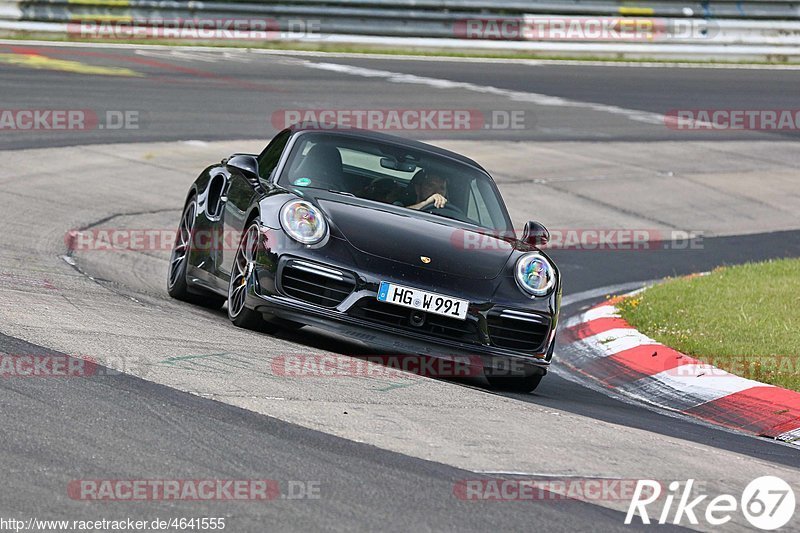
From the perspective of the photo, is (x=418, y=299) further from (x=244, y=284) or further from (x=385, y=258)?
(x=244, y=284)

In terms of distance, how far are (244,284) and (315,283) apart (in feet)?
1.73

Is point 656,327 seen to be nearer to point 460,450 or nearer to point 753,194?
point 460,450

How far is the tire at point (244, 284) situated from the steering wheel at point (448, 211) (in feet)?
3.62

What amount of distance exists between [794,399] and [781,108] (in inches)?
673

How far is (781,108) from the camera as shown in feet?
76.9

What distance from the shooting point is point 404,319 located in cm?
693

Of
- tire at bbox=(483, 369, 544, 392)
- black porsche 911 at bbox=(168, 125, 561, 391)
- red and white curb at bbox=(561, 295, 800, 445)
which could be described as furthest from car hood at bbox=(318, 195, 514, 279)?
red and white curb at bbox=(561, 295, 800, 445)

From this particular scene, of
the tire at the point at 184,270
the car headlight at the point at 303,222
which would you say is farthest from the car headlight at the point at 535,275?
the tire at the point at 184,270

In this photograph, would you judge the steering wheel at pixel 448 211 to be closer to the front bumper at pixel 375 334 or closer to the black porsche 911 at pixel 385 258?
the black porsche 911 at pixel 385 258

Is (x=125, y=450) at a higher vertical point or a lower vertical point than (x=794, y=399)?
higher

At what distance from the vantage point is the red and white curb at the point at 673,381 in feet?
23.5

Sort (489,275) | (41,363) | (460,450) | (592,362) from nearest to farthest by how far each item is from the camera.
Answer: (460,450), (41,363), (489,275), (592,362)

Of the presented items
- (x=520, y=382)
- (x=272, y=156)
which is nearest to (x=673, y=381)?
(x=520, y=382)

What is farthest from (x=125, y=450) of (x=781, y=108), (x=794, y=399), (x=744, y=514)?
(x=781, y=108)
